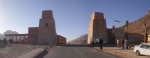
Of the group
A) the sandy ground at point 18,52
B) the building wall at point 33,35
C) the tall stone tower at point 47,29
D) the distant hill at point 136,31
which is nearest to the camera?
the sandy ground at point 18,52

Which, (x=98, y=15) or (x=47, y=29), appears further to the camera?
(x=98, y=15)

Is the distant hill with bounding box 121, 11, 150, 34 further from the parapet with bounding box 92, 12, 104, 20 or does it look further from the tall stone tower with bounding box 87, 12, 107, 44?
the tall stone tower with bounding box 87, 12, 107, 44

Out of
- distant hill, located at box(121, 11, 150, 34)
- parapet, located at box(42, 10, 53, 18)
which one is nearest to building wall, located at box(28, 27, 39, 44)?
parapet, located at box(42, 10, 53, 18)

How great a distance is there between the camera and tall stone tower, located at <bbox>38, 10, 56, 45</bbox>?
74500 millimetres

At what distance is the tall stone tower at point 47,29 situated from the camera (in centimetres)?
7450

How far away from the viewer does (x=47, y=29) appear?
75.1 m

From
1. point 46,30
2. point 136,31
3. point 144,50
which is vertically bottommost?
point 144,50

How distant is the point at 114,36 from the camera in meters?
78.0

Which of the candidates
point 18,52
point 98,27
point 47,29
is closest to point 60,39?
point 47,29

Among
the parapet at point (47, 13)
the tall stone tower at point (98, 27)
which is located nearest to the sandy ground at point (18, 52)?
the parapet at point (47, 13)

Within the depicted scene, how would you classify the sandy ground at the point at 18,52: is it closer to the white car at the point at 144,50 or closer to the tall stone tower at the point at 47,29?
A: the white car at the point at 144,50

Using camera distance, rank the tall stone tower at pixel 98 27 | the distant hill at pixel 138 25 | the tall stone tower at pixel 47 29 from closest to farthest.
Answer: the tall stone tower at pixel 47 29, the tall stone tower at pixel 98 27, the distant hill at pixel 138 25

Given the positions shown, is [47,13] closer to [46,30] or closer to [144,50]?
[46,30]

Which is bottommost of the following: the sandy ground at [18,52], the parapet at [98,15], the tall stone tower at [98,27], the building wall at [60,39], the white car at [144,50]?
the sandy ground at [18,52]
